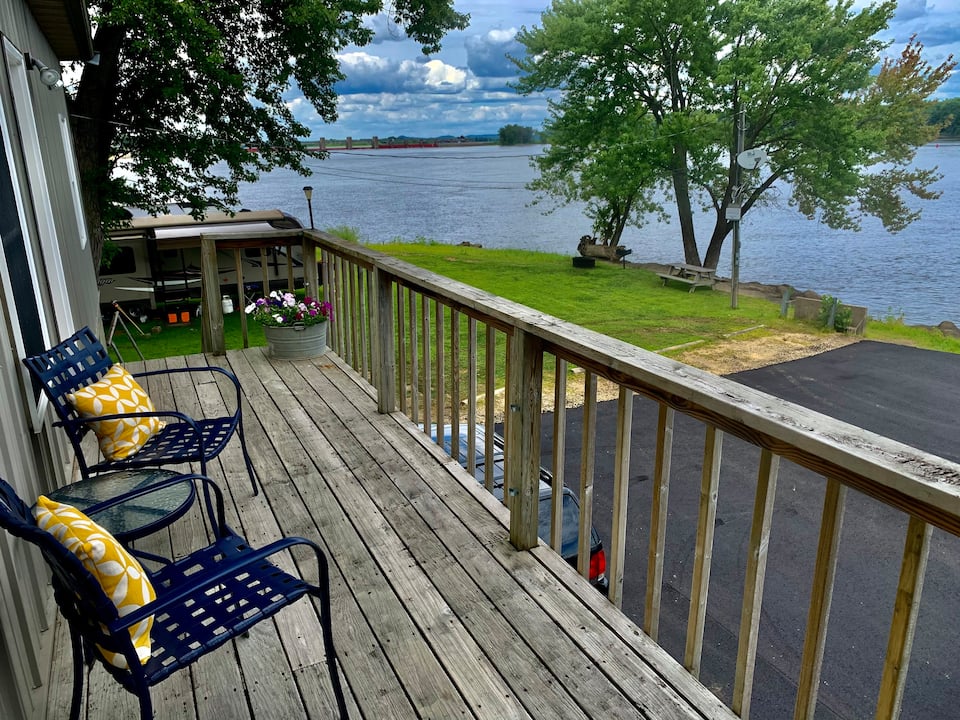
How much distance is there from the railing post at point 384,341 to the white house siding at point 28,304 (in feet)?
4.66

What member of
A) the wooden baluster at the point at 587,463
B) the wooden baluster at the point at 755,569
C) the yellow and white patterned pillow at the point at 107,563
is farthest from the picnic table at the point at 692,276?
the yellow and white patterned pillow at the point at 107,563

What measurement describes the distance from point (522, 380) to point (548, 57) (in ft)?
95.5

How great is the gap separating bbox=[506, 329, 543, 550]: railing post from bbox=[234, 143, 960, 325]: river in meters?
23.5

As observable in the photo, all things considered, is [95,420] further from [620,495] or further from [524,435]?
[620,495]

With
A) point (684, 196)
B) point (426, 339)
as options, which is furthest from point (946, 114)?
point (426, 339)

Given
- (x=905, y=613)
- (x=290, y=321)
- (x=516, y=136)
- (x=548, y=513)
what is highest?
(x=516, y=136)

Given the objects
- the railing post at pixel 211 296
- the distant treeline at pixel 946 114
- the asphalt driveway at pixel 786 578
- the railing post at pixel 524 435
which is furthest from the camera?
the distant treeline at pixel 946 114

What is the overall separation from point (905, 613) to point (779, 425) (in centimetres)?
35

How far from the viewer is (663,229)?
44.0m

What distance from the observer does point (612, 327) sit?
16609 mm

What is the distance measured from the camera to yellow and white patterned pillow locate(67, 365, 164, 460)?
7.32 feet

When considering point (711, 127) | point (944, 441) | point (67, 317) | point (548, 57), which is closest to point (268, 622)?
point (67, 317)

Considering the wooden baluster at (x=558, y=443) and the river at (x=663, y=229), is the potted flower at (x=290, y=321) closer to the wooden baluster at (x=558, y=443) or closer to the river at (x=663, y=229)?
the wooden baluster at (x=558, y=443)

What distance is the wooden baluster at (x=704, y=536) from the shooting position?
151cm
